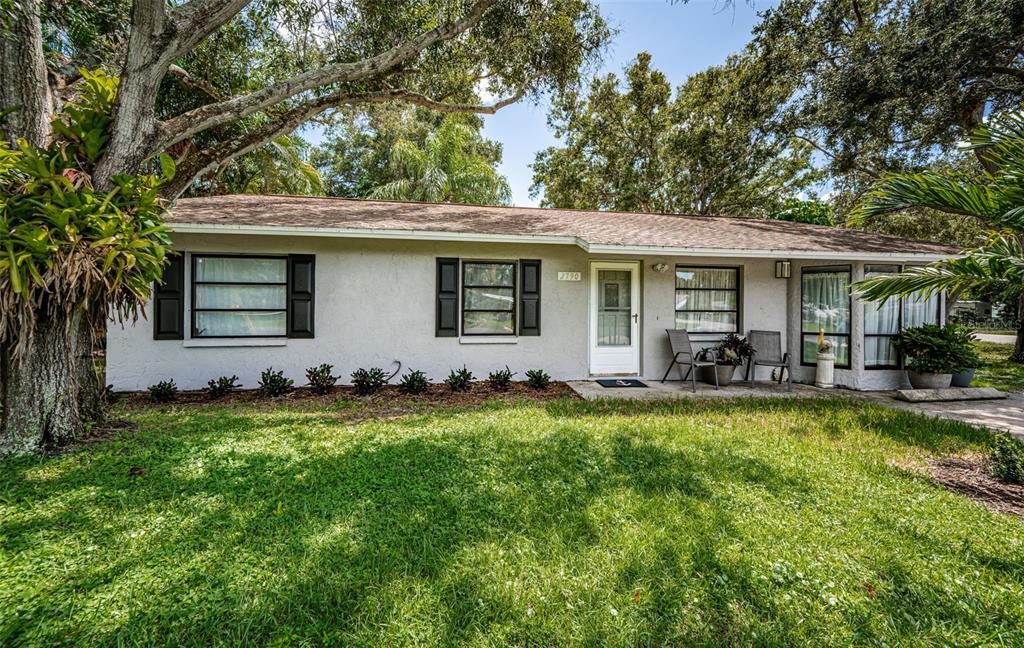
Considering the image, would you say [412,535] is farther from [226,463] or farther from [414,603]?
[226,463]

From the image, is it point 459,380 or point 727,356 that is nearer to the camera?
point 459,380

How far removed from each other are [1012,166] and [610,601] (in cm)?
512

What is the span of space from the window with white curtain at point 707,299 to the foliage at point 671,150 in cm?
786

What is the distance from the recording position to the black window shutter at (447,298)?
777 cm

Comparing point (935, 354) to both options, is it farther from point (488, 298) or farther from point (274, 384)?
point (274, 384)

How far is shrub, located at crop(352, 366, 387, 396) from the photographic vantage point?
23.2 ft

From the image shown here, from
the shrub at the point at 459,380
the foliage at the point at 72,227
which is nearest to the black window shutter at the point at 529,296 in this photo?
the shrub at the point at 459,380

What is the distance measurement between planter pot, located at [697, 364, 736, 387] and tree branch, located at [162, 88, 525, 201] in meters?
7.72

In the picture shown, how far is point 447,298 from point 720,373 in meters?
5.35

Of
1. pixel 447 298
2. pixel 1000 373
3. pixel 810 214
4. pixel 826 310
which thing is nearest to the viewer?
pixel 447 298

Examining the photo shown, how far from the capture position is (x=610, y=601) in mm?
2326

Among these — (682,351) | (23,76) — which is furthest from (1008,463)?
(23,76)

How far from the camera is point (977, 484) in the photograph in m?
3.87

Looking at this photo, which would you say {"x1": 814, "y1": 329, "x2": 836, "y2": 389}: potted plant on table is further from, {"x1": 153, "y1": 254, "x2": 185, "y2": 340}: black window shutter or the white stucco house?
{"x1": 153, "y1": 254, "x2": 185, "y2": 340}: black window shutter
